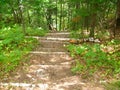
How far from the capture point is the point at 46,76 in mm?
7156

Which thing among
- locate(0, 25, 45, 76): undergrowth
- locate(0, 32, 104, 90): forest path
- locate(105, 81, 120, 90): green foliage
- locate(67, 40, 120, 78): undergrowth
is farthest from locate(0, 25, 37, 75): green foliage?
locate(105, 81, 120, 90): green foliage

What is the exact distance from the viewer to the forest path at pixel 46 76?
631cm

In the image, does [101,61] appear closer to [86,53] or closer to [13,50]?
[86,53]

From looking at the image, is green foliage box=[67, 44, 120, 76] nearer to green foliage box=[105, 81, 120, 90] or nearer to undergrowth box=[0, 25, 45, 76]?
green foliage box=[105, 81, 120, 90]

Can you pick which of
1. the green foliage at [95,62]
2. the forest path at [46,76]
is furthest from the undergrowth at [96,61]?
the forest path at [46,76]

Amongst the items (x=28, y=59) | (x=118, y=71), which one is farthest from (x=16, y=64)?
(x=118, y=71)

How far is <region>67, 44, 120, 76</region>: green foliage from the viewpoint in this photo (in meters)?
7.55

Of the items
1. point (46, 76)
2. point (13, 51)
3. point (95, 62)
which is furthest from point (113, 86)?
point (13, 51)

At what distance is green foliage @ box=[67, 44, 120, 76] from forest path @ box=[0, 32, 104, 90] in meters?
0.42

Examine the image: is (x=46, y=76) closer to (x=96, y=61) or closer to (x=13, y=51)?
(x=96, y=61)

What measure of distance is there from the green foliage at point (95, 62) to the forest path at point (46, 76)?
421 millimetres

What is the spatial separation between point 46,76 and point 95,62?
2226 mm

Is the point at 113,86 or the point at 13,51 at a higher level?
the point at 13,51

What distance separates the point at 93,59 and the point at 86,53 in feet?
2.83
